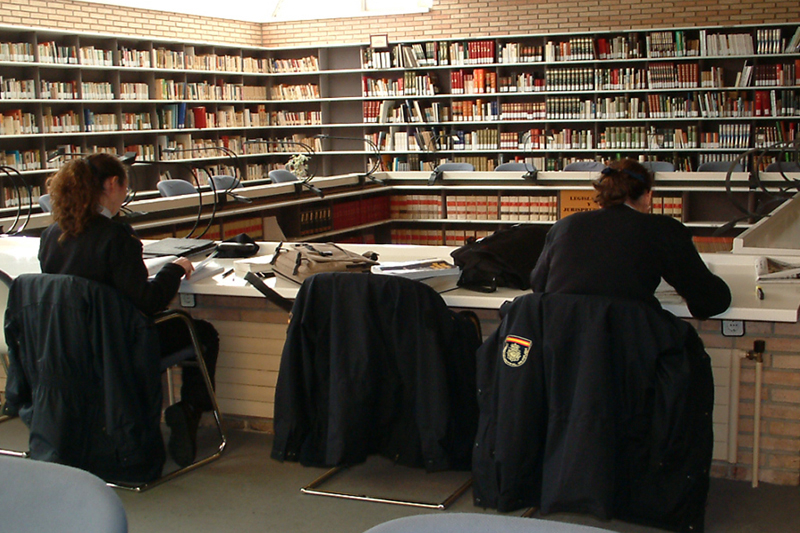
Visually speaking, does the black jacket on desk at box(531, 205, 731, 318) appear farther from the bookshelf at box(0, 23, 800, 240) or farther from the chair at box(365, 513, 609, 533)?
the bookshelf at box(0, 23, 800, 240)

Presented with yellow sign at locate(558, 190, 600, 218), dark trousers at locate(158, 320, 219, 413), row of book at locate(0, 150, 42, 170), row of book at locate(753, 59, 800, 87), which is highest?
row of book at locate(753, 59, 800, 87)

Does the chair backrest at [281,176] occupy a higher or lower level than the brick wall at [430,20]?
lower

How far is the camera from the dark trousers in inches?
117

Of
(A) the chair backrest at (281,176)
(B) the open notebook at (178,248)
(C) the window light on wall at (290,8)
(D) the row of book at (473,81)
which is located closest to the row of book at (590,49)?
(D) the row of book at (473,81)

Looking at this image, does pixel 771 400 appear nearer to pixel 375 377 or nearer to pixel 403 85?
pixel 375 377

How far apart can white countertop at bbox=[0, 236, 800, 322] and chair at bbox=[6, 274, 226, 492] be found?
34 centimetres

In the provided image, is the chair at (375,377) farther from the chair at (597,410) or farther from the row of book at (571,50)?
the row of book at (571,50)

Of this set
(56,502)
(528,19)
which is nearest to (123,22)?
(528,19)

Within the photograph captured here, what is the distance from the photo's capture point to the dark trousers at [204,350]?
2.96m

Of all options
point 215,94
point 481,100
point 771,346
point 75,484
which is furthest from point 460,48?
point 75,484

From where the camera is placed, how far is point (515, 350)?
2186mm

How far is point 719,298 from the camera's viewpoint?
2.25m

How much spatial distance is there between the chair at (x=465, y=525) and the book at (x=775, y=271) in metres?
→ 2.08

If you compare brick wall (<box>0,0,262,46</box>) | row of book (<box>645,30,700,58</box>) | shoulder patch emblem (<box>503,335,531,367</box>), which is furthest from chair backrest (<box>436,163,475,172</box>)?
shoulder patch emblem (<box>503,335,531,367</box>)
